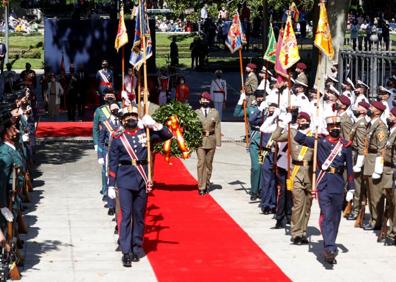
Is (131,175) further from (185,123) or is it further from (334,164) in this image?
(185,123)

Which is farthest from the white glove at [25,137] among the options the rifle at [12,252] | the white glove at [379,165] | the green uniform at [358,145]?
the white glove at [379,165]

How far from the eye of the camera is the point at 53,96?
116 feet

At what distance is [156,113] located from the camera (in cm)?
2231

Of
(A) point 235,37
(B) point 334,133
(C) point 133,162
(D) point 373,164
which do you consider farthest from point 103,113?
(A) point 235,37

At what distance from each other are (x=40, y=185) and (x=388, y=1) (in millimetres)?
30261

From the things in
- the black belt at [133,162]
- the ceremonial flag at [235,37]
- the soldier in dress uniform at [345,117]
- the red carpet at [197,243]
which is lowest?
the red carpet at [197,243]

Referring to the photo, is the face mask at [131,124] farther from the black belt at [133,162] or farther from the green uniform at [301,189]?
the green uniform at [301,189]

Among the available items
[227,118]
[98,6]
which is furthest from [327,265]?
[98,6]

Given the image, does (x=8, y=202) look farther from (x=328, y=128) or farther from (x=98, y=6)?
(x=98, y=6)

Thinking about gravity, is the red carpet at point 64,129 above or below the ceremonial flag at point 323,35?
below

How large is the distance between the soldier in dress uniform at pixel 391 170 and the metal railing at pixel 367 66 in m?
5.38

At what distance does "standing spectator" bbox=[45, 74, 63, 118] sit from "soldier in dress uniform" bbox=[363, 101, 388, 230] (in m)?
18.1

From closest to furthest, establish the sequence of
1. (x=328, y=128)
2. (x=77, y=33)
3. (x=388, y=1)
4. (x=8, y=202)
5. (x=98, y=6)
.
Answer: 1. (x=8, y=202)
2. (x=328, y=128)
3. (x=77, y=33)
4. (x=388, y=1)
5. (x=98, y=6)

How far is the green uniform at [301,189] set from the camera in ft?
56.5
